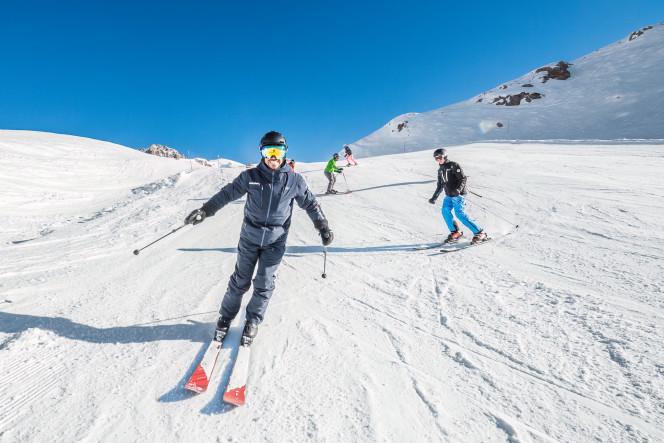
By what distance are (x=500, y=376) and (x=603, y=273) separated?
125 inches

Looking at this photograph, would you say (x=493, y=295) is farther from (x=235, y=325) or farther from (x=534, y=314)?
(x=235, y=325)

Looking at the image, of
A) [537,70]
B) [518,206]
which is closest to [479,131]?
[537,70]

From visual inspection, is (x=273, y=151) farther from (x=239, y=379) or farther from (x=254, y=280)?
(x=239, y=379)

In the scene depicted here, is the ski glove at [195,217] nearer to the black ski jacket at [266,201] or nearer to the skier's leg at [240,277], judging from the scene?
the black ski jacket at [266,201]

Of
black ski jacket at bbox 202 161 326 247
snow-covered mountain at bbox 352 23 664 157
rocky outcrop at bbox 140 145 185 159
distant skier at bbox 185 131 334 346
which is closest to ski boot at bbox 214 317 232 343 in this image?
distant skier at bbox 185 131 334 346

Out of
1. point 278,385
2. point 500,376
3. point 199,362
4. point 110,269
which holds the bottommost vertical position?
point 500,376

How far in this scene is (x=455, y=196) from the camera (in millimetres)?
6152

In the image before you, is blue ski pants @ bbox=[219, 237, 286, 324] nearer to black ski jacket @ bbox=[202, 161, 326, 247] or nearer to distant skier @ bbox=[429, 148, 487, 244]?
black ski jacket @ bbox=[202, 161, 326, 247]

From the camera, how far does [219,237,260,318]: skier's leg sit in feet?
9.97

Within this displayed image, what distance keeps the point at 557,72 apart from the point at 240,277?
7691 cm

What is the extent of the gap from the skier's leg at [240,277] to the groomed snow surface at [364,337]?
36 centimetres

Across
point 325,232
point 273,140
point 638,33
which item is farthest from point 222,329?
point 638,33

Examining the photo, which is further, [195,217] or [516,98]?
[516,98]

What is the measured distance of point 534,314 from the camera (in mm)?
3365
